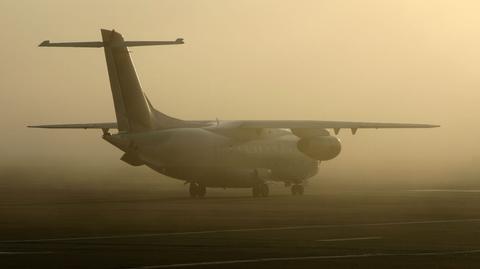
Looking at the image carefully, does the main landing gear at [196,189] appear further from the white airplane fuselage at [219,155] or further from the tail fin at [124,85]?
the tail fin at [124,85]

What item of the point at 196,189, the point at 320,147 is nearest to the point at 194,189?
the point at 196,189

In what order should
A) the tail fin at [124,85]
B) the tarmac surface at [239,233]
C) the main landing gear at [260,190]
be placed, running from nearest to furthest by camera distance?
the tarmac surface at [239,233]
the tail fin at [124,85]
the main landing gear at [260,190]

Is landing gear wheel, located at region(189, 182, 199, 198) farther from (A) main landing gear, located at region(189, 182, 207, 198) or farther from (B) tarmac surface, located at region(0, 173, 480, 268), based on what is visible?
(B) tarmac surface, located at region(0, 173, 480, 268)

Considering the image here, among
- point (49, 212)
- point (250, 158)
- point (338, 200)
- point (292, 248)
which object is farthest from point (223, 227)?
point (250, 158)

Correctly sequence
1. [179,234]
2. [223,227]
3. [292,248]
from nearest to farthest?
[292,248] → [179,234] → [223,227]

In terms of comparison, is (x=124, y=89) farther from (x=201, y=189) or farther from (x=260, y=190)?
(x=260, y=190)

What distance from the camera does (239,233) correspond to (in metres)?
33.5

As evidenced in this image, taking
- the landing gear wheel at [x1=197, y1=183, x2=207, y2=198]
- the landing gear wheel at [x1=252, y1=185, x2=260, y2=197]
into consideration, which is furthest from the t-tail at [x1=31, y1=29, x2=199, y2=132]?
the landing gear wheel at [x1=252, y1=185, x2=260, y2=197]

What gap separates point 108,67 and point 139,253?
32.2 m

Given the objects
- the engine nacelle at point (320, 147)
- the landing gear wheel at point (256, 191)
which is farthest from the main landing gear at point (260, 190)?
the engine nacelle at point (320, 147)

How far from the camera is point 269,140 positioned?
207 ft

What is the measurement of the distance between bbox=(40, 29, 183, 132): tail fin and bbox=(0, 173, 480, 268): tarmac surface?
4.33 m

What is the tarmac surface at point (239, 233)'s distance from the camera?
25469mm

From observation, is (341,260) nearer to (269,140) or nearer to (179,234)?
(179,234)
